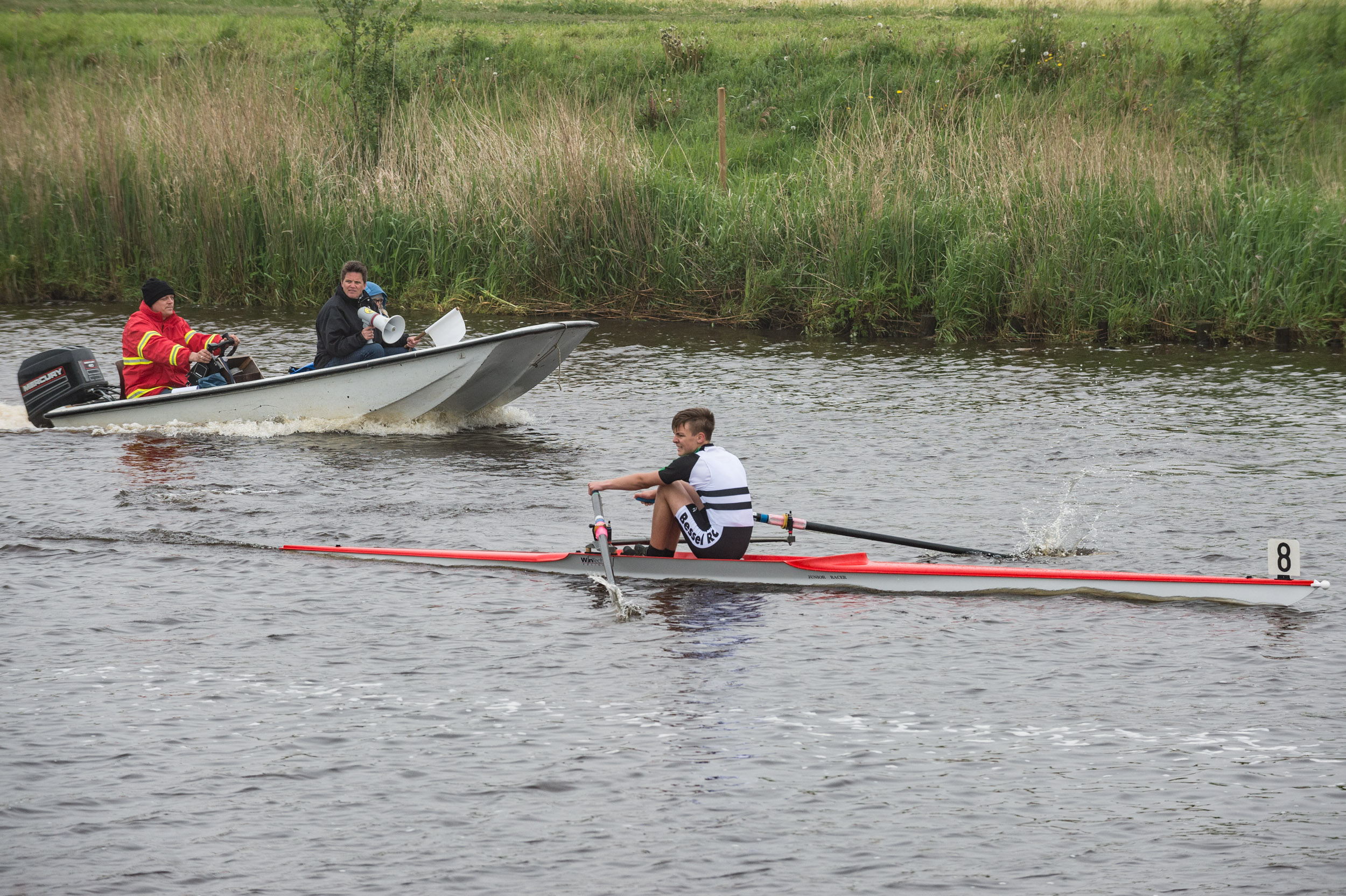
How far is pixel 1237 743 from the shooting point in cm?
641

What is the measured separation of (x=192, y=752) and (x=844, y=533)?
407 cm

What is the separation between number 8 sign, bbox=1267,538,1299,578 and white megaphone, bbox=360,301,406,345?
25.5 feet

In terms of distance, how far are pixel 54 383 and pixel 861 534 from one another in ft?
27.0

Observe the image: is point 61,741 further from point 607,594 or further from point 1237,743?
point 1237,743

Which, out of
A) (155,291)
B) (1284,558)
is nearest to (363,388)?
(155,291)

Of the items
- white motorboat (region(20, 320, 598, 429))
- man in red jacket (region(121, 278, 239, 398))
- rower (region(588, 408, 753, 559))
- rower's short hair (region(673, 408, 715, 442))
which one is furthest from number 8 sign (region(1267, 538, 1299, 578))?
man in red jacket (region(121, 278, 239, 398))

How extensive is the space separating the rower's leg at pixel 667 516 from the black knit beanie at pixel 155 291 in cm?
612

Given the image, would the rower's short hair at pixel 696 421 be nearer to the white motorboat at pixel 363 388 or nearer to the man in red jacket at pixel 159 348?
the white motorboat at pixel 363 388

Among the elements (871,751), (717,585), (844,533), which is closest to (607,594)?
(717,585)

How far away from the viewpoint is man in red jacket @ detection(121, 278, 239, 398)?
42.7 feet

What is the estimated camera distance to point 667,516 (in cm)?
894

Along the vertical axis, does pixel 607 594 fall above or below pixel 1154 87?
below

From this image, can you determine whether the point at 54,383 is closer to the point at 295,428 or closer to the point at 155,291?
the point at 155,291

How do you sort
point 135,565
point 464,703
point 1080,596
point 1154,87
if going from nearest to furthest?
point 464,703 → point 1080,596 → point 135,565 → point 1154,87
